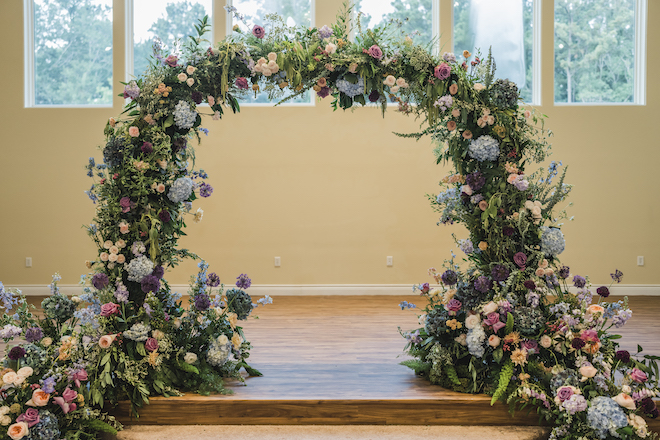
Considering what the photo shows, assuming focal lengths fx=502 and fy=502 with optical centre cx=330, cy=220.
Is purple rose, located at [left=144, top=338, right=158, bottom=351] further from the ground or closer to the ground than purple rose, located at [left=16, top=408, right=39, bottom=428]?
further from the ground

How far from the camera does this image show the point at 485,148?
289cm

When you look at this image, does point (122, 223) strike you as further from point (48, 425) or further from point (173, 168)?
point (48, 425)

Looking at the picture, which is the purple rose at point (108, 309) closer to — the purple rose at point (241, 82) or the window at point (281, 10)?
the purple rose at point (241, 82)

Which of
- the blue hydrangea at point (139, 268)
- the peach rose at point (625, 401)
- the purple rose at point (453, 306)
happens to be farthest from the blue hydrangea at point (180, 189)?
the peach rose at point (625, 401)

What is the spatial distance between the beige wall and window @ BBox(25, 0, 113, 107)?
0.66ft

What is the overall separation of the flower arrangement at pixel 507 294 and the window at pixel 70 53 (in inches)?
190

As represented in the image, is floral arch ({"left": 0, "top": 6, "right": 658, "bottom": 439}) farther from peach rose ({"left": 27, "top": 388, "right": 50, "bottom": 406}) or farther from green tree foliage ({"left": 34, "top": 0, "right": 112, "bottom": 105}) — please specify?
green tree foliage ({"left": 34, "top": 0, "right": 112, "bottom": 105})

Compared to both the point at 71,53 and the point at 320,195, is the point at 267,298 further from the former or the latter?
the point at 71,53

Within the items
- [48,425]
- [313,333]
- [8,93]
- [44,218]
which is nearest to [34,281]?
[44,218]

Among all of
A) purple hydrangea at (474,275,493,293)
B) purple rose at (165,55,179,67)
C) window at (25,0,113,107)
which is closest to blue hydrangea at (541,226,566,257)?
purple hydrangea at (474,275,493,293)

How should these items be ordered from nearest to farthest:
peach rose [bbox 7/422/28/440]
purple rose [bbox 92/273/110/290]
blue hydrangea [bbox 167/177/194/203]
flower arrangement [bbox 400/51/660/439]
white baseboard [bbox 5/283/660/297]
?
peach rose [bbox 7/422/28/440] < flower arrangement [bbox 400/51/660/439] < purple rose [bbox 92/273/110/290] < blue hydrangea [bbox 167/177/194/203] < white baseboard [bbox 5/283/660/297]

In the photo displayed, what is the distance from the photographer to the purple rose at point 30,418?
7.80 ft

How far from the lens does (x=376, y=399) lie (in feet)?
8.93

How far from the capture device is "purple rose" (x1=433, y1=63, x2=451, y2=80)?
286 cm
